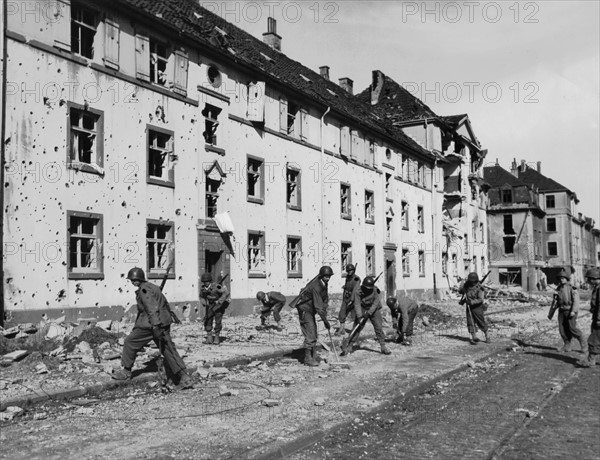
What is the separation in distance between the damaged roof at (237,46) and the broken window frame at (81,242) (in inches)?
255

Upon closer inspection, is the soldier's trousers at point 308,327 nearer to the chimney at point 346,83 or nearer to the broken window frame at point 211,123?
the broken window frame at point 211,123

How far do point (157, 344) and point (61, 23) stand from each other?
1093cm

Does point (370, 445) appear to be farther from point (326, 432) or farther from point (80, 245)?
point (80, 245)

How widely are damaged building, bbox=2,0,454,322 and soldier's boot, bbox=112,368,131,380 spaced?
7.06 feet

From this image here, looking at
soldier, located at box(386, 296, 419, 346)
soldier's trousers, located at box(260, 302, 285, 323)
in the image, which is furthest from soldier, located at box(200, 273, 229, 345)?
soldier, located at box(386, 296, 419, 346)

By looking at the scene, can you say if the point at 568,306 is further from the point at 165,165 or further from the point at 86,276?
the point at 165,165

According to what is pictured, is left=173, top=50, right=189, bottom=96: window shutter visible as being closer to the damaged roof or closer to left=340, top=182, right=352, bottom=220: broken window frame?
the damaged roof

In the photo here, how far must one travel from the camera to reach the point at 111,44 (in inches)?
Answer: 696

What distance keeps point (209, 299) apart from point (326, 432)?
7.80m

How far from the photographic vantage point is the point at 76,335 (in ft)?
44.8

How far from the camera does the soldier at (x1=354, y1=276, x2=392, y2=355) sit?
43.9 ft

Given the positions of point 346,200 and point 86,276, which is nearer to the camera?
point 86,276

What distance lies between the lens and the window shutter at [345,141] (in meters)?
30.3

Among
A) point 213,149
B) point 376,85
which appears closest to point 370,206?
point 213,149
